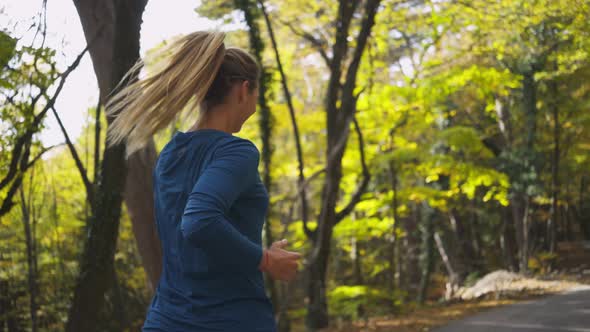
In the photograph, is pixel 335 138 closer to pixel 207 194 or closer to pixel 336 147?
pixel 336 147

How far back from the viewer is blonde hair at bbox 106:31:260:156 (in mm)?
1898

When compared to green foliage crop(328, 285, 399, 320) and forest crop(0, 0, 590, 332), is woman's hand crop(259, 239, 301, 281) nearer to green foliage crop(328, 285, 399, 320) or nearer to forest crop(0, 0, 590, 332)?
forest crop(0, 0, 590, 332)

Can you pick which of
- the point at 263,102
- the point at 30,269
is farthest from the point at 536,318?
the point at 263,102

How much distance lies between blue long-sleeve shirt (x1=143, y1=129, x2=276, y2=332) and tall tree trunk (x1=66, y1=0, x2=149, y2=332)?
171 inches

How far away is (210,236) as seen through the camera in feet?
5.38

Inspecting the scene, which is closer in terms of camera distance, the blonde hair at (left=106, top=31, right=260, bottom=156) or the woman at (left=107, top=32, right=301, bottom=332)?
the woman at (left=107, top=32, right=301, bottom=332)

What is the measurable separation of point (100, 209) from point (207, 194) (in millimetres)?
4907

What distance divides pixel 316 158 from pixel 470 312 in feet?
32.9

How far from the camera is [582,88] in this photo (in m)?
17.4

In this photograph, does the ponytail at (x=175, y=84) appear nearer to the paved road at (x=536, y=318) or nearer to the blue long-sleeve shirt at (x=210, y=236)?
the blue long-sleeve shirt at (x=210, y=236)

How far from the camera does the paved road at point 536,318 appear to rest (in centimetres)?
830

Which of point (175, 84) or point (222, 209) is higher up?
point (175, 84)

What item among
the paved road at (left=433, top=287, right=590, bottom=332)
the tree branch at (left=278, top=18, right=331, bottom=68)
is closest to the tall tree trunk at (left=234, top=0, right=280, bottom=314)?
the tree branch at (left=278, top=18, right=331, bottom=68)

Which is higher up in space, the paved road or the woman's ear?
the woman's ear
